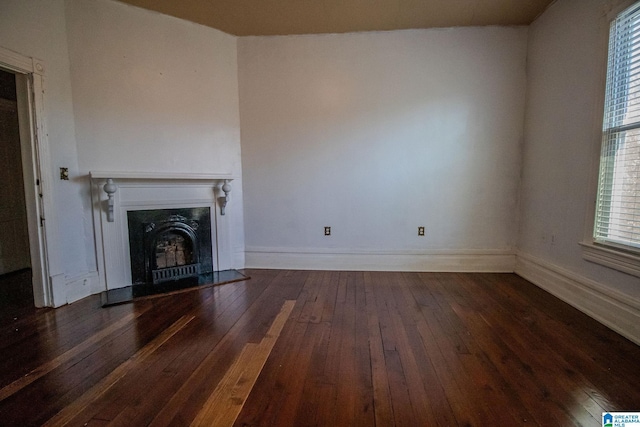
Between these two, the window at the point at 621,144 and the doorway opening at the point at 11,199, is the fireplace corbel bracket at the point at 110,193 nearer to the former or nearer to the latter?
the doorway opening at the point at 11,199

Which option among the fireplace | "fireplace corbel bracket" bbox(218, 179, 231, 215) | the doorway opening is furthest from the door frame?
"fireplace corbel bracket" bbox(218, 179, 231, 215)

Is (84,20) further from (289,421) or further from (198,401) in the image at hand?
(289,421)

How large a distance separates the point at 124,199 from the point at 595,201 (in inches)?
176

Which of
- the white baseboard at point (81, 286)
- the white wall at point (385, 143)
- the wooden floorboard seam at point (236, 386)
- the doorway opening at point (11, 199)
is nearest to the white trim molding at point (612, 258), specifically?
the white wall at point (385, 143)

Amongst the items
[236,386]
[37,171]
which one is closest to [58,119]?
[37,171]

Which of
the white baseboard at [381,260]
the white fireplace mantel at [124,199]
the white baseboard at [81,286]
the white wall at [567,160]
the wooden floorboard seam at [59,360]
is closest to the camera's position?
the wooden floorboard seam at [59,360]

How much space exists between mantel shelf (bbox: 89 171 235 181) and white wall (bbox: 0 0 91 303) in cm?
26

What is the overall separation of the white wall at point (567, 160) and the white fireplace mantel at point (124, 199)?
140 inches

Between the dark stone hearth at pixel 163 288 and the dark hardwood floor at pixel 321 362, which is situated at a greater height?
the dark stone hearth at pixel 163 288

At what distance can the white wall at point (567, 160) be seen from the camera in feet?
7.74

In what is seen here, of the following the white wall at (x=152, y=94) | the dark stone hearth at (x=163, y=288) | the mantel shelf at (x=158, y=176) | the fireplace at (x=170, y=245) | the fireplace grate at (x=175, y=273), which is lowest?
the dark stone hearth at (x=163, y=288)

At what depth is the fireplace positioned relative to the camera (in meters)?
3.19

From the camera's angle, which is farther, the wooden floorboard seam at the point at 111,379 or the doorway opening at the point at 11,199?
the doorway opening at the point at 11,199

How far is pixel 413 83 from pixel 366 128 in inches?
30.5
